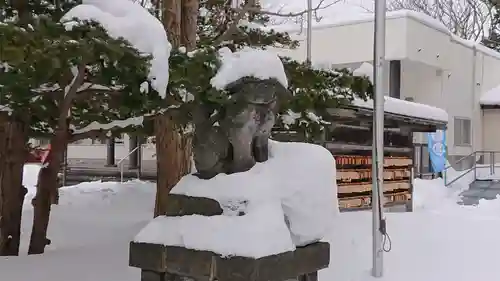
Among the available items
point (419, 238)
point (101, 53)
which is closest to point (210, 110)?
point (101, 53)

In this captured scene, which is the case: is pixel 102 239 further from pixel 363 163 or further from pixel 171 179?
pixel 363 163

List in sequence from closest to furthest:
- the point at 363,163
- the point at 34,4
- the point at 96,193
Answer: the point at 34,4 → the point at 363,163 → the point at 96,193

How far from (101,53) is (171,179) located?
440cm

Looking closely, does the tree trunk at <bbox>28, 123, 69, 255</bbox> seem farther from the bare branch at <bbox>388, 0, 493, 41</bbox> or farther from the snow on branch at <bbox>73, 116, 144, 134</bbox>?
the bare branch at <bbox>388, 0, 493, 41</bbox>

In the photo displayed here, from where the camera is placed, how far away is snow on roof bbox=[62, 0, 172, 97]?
4.53 metres

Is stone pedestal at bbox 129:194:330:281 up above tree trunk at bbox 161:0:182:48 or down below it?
below

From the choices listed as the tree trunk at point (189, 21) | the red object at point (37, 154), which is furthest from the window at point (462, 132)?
the tree trunk at point (189, 21)

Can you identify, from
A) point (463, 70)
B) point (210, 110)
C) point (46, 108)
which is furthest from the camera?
point (463, 70)

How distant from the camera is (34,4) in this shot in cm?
579

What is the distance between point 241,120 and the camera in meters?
4.50

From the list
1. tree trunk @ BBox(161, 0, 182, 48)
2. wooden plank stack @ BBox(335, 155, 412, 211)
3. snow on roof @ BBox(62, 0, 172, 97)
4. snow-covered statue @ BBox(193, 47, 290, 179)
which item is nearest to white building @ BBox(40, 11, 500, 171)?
wooden plank stack @ BBox(335, 155, 412, 211)

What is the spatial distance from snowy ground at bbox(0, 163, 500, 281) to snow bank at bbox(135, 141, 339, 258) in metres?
1.77

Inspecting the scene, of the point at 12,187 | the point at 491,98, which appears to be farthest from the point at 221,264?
the point at 491,98

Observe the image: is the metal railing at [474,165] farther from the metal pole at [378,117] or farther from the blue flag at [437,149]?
the metal pole at [378,117]
